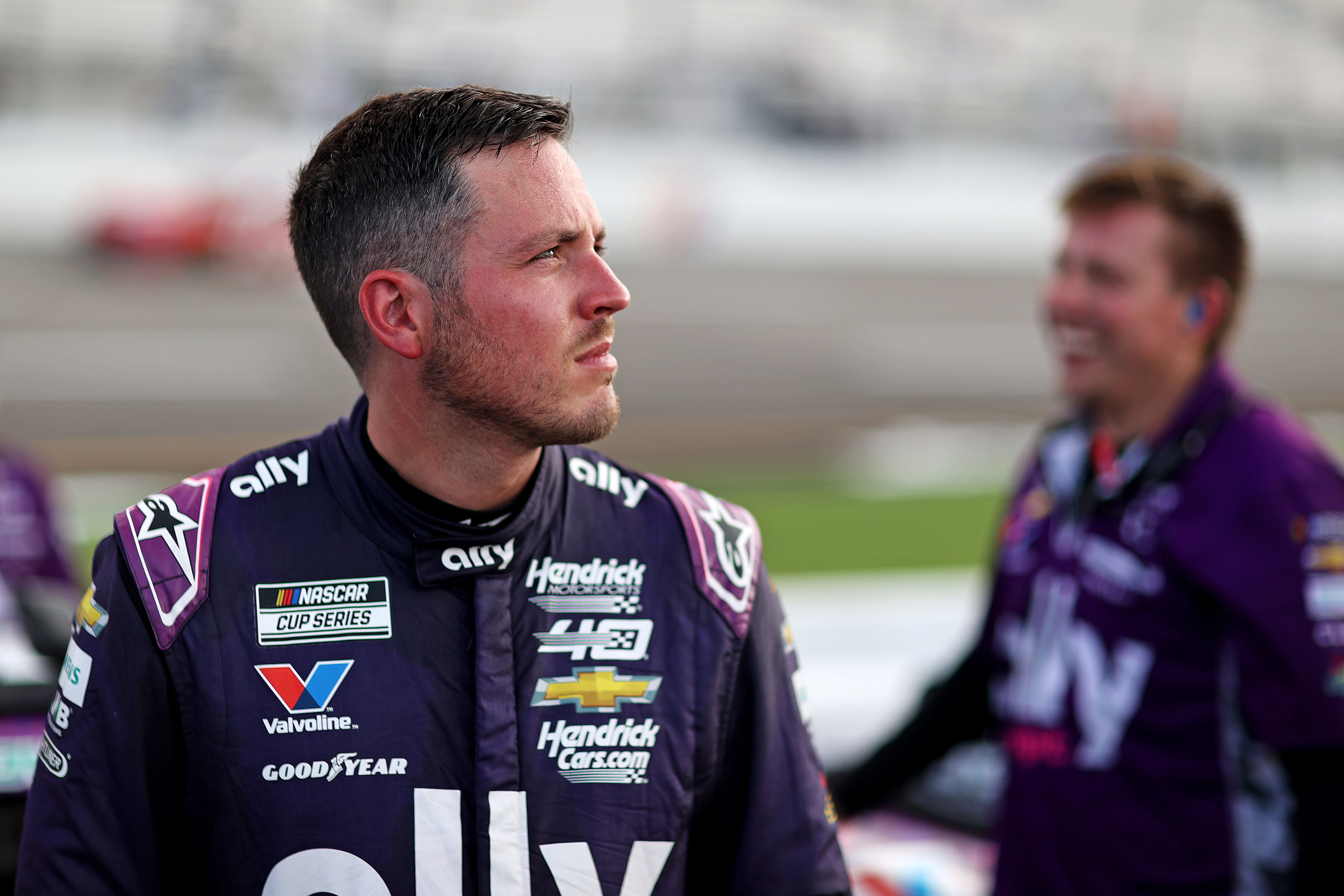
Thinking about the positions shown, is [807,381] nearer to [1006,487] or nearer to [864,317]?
[864,317]

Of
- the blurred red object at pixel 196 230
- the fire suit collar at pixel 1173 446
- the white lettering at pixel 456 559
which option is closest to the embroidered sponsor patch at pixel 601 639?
the white lettering at pixel 456 559

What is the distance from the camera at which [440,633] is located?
163 cm

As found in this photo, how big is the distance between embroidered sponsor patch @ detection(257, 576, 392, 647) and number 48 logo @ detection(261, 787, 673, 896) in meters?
0.20

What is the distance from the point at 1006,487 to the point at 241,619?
8.68m

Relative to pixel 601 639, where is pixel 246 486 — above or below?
above

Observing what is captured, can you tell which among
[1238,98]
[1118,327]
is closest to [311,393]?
[1118,327]

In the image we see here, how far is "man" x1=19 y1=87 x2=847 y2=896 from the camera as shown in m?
1.55

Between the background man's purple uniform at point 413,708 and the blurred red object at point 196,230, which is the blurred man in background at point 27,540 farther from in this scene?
the blurred red object at point 196,230

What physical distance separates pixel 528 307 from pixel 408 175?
0.21m

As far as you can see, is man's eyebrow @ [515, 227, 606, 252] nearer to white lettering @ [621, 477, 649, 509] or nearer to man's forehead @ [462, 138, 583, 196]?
man's forehead @ [462, 138, 583, 196]

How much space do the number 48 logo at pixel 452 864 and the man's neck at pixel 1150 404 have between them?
166 cm

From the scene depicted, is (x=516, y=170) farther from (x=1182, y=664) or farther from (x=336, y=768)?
(x=1182, y=664)

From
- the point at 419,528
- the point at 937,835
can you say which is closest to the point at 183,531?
the point at 419,528

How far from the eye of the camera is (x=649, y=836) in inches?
64.4
